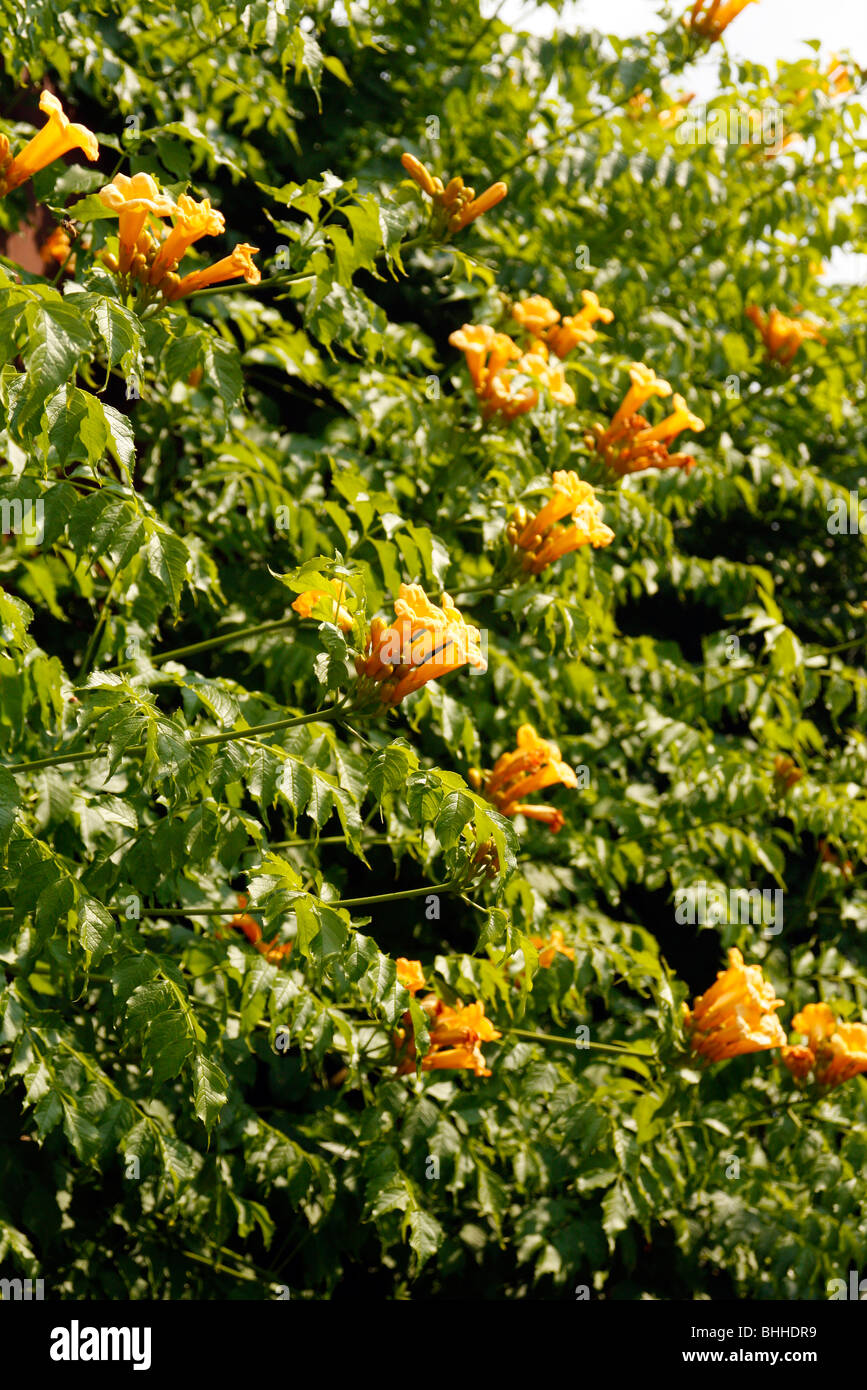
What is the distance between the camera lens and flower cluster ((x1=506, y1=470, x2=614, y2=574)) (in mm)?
3211

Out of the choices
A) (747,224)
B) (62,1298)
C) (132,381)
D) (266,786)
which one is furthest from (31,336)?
(747,224)

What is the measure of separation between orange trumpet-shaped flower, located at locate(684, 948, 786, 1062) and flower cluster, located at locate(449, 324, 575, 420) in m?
1.87

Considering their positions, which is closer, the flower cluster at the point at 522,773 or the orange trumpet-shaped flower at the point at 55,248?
the flower cluster at the point at 522,773

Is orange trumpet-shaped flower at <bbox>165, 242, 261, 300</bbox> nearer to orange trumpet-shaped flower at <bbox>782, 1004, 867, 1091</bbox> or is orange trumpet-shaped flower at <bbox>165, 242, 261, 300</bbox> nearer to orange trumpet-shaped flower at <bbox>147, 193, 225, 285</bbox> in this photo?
orange trumpet-shaped flower at <bbox>147, 193, 225, 285</bbox>

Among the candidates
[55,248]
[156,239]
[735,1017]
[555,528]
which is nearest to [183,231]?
[156,239]

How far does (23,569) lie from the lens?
3.42 metres

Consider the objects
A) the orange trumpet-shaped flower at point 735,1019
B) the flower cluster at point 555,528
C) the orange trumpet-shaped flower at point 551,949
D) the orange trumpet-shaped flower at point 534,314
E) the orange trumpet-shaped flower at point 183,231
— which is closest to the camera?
the orange trumpet-shaped flower at point 183,231

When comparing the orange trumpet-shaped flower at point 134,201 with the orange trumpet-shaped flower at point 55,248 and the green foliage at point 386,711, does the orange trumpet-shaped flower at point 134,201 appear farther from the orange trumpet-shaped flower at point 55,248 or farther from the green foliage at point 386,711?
the orange trumpet-shaped flower at point 55,248

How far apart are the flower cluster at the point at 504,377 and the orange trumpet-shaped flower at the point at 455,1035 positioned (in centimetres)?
188

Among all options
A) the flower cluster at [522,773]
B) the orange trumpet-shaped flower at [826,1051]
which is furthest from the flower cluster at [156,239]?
the orange trumpet-shaped flower at [826,1051]

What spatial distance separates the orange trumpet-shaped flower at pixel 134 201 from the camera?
7.83 ft

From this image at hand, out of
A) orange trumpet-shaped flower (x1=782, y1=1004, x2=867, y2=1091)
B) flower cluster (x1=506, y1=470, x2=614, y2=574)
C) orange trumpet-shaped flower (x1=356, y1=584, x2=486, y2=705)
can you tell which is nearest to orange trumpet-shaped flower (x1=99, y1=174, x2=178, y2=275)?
orange trumpet-shaped flower (x1=356, y1=584, x2=486, y2=705)

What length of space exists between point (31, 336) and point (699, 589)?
429 cm
